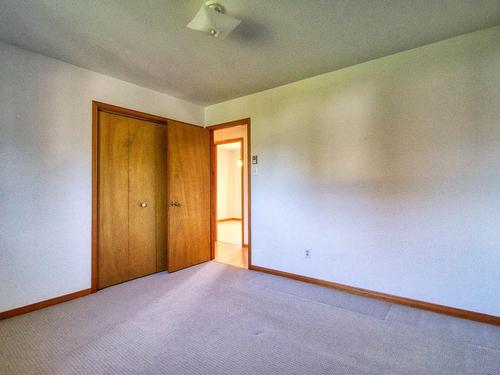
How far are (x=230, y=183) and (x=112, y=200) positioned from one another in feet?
18.9

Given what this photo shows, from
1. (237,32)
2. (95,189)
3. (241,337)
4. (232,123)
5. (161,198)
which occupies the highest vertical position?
(237,32)

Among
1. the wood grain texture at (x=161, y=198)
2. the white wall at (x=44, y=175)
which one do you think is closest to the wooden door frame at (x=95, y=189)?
the white wall at (x=44, y=175)

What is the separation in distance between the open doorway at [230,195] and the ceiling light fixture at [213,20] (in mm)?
1767

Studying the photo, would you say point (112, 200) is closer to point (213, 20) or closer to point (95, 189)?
point (95, 189)

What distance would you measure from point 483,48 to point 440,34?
0.38 meters

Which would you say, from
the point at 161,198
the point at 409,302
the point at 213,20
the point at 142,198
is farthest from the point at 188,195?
the point at 409,302

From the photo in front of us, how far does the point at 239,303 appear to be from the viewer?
2.50 meters

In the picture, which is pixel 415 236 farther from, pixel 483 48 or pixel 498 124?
pixel 483 48

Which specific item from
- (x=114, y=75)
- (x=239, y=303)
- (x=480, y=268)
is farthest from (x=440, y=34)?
(x=114, y=75)

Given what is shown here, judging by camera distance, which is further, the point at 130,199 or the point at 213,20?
the point at 130,199

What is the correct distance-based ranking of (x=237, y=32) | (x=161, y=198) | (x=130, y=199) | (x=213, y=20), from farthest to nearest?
(x=161, y=198) → (x=130, y=199) → (x=237, y=32) → (x=213, y=20)

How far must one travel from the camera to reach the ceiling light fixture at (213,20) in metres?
1.70

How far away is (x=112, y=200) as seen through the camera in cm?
303

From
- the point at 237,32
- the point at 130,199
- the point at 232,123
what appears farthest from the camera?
the point at 232,123
